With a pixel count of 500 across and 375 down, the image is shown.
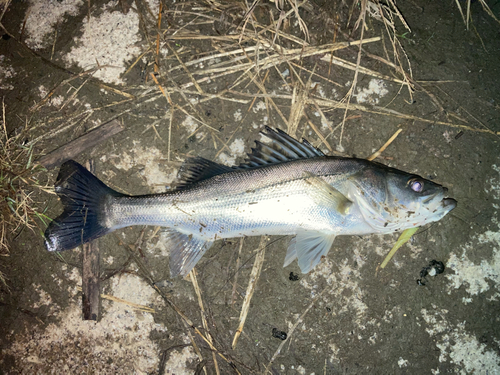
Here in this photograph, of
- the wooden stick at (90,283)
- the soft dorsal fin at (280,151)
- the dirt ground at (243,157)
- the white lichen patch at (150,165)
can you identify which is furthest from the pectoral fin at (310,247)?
the wooden stick at (90,283)

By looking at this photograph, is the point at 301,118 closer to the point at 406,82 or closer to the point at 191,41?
the point at 406,82

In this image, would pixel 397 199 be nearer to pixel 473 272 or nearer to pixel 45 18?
pixel 473 272

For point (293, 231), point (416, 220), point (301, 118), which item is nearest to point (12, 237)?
point (293, 231)

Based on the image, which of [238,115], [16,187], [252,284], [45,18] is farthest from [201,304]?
[45,18]

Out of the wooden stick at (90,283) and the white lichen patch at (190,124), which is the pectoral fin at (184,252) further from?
the white lichen patch at (190,124)

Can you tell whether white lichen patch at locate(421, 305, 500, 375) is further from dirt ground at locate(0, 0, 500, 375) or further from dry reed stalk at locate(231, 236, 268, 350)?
dry reed stalk at locate(231, 236, 268, 350)

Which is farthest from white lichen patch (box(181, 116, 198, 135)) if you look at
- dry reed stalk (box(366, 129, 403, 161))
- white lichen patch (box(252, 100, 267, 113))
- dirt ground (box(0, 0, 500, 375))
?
dry reed stalk (box(366, 129, 403, 161))
